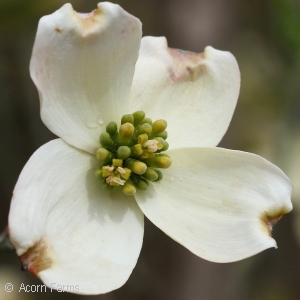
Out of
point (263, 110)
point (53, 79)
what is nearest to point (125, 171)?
point (53, 79)

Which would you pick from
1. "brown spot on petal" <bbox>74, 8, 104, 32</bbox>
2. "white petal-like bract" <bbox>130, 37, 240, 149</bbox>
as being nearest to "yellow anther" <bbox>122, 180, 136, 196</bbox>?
"white petal-like bract" <bbox>130, 37, 240, 149</bbox>

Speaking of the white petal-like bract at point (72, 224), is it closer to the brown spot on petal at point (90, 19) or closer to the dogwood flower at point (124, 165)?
the dogwood flower at point (124, 165)

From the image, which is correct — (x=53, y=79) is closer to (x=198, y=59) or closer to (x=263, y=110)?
(x=198, y=59)

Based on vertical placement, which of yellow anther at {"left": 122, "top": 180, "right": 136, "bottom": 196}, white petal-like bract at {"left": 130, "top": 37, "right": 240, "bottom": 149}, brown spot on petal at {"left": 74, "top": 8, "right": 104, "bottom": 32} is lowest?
yellow anther at {"left": 122, "top": 180, "right": 136, "bottom": 196}

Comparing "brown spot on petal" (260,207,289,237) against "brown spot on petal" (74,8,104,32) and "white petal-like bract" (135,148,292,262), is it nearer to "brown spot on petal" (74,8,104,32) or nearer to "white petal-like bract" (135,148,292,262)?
"white petal-like bract" (135,148,292,262)

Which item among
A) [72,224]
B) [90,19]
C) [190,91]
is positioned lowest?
[72,224]

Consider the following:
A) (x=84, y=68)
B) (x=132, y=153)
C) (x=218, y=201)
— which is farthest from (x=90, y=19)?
(x=218, y=201)

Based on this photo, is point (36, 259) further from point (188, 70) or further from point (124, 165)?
point (188, 70)

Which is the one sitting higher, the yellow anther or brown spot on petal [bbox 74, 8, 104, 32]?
brown spot on petal [bbox 74, 8, 104, 32]
